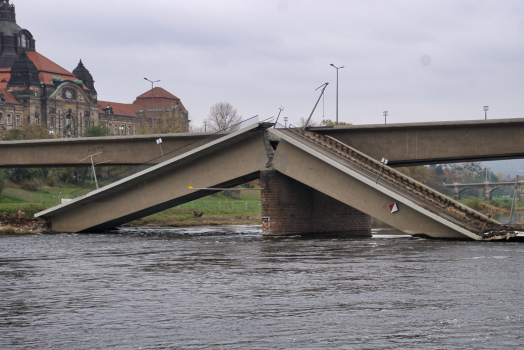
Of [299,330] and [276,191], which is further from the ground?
[276,191]

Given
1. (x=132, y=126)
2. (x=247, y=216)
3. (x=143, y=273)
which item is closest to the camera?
(x=143, y=273)

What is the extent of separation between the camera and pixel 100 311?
16.4 m

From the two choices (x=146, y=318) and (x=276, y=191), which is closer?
(x=146, y=318)

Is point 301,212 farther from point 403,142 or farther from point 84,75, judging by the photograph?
point 84,75

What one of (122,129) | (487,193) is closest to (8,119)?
(122,129)

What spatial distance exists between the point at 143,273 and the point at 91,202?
887 inches

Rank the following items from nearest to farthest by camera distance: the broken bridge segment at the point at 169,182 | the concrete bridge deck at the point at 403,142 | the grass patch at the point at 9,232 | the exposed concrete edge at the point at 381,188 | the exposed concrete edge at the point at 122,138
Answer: the exposed concrete edge at the point at 381,188 → the concrete bridge deck at the point at 403,142 → the broken bridge segment at the point at 169,182 → the exposed concrete edge at the point at 122,138 → the grass patch at the point at 9,232

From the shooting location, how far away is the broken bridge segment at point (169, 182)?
4003 centimetres

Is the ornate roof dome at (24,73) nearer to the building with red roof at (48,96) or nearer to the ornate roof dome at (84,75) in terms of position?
the building with red roof at (48,96)

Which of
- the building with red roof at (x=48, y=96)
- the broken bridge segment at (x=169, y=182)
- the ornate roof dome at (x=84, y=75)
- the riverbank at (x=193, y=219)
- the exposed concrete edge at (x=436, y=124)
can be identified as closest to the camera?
the exposed concrete edge at (x=436, y=124)

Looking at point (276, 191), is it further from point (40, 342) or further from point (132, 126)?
point (132, 126)

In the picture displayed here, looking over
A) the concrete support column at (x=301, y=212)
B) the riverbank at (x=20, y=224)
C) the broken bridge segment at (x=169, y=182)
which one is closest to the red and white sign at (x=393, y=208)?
the concrete support column at (x=301, y=212)

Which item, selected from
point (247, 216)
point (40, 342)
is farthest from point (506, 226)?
point (247, 216)

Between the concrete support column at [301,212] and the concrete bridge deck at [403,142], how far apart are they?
421 centimetres
